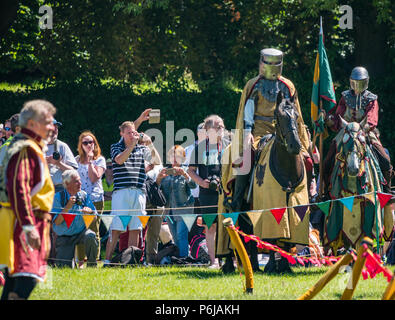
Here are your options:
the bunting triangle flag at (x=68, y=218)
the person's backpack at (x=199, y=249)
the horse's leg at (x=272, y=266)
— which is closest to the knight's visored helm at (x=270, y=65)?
the horse's leg at (x=272, y=266)

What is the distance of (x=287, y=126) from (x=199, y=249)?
3019 mm

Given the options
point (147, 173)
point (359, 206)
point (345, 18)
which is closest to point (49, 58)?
point (345, 18)

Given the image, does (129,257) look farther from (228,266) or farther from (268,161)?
(268,161)

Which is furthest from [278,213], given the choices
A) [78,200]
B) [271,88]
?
[78,200]

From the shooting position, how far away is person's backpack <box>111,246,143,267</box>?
456 inches

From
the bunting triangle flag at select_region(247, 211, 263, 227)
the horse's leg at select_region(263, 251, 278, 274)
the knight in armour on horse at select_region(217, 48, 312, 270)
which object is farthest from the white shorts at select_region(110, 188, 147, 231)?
the horse's leg at select_region(263, 251, 278, 274)

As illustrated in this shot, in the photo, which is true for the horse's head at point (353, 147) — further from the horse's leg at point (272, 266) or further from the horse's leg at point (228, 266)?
the horse's leg at point (228, 266)

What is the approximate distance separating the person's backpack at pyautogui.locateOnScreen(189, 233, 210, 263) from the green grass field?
1109 millimetres

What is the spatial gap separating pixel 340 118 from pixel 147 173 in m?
3.13

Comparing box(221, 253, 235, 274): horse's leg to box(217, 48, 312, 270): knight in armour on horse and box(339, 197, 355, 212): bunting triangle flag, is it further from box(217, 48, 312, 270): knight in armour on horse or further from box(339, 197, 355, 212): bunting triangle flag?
box(339, 197, 355, 212): bunting triangle flag

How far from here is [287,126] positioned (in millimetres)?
10117
